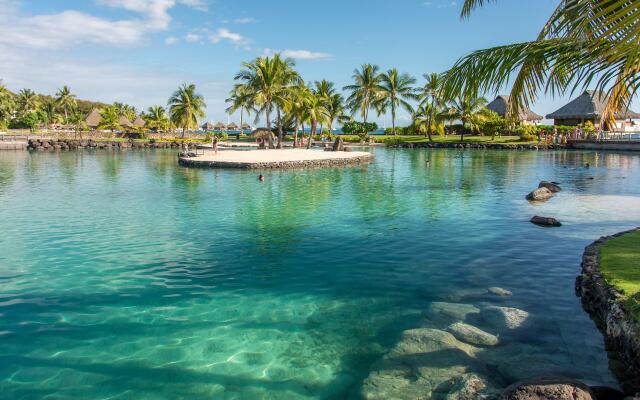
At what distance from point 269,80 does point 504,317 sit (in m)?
43.8

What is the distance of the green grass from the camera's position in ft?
21.9

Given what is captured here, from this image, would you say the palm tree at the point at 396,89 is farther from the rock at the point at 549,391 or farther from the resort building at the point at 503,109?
the rock at the point at 549,391

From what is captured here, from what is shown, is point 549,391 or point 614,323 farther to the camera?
point 614,323

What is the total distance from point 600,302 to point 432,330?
302 centimetres

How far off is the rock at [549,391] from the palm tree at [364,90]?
6587cm

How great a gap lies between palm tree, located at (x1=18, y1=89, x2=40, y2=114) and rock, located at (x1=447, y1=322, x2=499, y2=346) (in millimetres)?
101317

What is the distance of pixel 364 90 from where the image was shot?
6962cm

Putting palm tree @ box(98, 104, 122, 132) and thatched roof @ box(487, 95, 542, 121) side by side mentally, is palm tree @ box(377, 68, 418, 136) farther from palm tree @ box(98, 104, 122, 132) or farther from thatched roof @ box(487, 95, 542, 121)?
palm tree @ box(98, 104, 122, 132)

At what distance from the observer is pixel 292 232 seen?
14156 mm

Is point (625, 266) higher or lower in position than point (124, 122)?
lower

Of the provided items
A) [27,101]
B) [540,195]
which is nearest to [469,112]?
[540,195]

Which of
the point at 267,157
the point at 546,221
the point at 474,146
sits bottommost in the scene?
the point at 546,221

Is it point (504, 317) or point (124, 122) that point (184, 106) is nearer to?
point (124, 122)

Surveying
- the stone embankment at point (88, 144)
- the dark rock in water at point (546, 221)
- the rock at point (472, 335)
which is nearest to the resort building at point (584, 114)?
the dark rock in water at point (546, 221)
